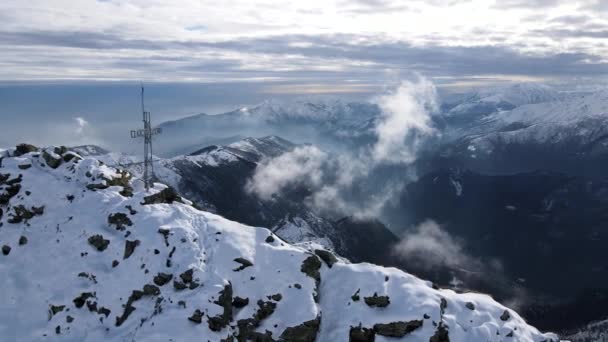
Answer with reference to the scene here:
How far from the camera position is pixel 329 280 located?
59781 mm

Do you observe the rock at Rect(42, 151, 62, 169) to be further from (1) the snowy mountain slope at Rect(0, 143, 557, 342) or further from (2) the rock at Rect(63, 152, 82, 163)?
(1) the snowy mountain slope at Rect(0, 143, 557, 342)

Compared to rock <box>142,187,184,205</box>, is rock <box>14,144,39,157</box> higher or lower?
higher

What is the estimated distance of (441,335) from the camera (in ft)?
167

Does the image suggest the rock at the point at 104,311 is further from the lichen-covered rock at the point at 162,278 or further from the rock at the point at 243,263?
the rock at the point at 243,263

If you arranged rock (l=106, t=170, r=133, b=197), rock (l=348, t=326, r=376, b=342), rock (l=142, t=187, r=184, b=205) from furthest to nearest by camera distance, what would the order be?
rock (l=106, t=170, r=133, b=197) < rock (l=142, t=187, r=184, b=205) < rock (l=348, t=326, r=376, b=342)

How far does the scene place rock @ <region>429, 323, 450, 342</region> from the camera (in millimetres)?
50312

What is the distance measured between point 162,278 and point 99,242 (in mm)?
11694

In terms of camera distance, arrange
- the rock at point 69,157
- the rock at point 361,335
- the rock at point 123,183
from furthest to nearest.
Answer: the rock at point 69,157
the rock at point 123,183
the rock at point 361,335

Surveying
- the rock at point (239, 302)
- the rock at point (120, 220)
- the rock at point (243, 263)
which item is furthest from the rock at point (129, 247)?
the rock at point (239, 302)

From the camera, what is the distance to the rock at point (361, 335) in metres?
49.8

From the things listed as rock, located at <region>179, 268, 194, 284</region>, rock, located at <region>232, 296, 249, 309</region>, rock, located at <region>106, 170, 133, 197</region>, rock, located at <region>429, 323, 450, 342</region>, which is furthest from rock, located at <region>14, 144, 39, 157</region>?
rock, located at <region>429, 323, 450, 342</region>

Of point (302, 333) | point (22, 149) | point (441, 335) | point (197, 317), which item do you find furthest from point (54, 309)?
point (441, 335)

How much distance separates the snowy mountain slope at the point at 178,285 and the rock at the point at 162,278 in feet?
0.39

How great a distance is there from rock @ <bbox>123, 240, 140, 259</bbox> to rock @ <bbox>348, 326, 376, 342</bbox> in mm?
30402
